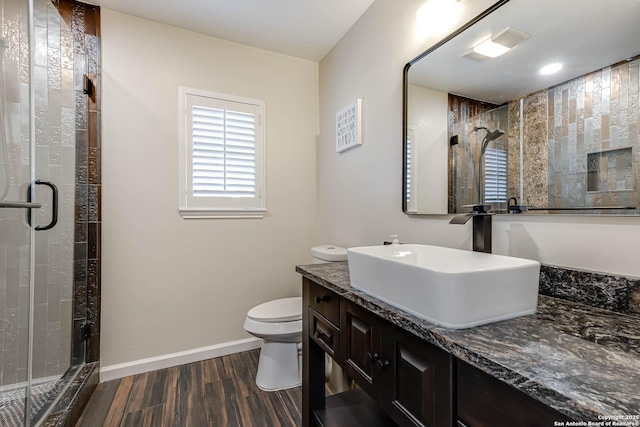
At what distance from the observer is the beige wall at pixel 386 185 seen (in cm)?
85

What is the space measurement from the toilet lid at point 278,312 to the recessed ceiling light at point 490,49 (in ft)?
5.45

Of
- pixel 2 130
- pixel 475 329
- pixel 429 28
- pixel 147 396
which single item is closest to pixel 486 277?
pixel 475 329

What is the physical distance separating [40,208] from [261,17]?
5.69ft

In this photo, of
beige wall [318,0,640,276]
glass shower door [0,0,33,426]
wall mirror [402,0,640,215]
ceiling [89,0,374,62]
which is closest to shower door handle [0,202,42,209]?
glass shower door [0,0,33,426]

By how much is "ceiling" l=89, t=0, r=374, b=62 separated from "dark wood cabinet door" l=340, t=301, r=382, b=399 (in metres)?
1.85

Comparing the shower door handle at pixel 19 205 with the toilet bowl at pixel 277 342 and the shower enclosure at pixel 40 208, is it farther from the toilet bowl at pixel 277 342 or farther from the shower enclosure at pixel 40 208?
the toilet bowl at pixel 277 342

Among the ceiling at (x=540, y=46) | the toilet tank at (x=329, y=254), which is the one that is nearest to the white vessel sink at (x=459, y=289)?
the ceiling at (x=540, y=46)

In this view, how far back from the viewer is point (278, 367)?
6.15ft

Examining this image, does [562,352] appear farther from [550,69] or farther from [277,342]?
[277,342]

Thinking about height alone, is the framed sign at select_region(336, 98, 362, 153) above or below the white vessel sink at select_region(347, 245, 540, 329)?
above

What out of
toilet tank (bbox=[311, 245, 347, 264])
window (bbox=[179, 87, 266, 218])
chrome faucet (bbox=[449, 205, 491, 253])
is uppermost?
window (bbox=[179, 87, 266, 218])

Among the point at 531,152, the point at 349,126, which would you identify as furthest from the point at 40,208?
the point at 531,152

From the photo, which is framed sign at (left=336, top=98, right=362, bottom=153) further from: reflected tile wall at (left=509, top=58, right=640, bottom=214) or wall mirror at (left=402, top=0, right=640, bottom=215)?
reflected tile wall at (left=509, top=58, right=640, bottom=214)

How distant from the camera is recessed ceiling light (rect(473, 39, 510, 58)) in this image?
3.59 ft
